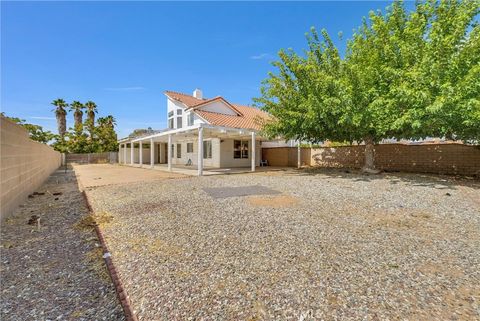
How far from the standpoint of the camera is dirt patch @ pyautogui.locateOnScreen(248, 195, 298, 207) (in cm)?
636

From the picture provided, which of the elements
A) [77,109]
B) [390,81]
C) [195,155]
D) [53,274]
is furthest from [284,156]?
[77,109]

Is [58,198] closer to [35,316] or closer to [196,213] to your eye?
[196,213]

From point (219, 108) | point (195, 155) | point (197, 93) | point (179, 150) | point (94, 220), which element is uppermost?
point (197, 93)

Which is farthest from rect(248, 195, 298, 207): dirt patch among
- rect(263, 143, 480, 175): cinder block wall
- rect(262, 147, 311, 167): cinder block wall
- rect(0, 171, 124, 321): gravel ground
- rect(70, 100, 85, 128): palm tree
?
rect(70, 100, 85, 128): palm tree

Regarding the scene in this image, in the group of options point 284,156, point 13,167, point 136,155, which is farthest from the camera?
point 136,155

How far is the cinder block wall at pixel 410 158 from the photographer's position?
11.8 metres

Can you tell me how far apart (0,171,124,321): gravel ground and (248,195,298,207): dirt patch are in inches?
152

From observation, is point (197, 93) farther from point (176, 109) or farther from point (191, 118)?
point (191, 118)

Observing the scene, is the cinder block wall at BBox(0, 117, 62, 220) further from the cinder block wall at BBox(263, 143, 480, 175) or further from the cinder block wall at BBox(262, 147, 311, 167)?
the cinder block wall at BBox(263, 143, 480, 175)

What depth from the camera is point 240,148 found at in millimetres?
19969

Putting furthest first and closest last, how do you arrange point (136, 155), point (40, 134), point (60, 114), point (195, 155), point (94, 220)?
1. point (60, 114)
2. point (40, 134)
3. point (136, 155)
4. point (195, 155)
5. point (94, 220)

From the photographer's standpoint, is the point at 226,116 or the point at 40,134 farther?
the point at 40,134

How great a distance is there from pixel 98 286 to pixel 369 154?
13.6 meters

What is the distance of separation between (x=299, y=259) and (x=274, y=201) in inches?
138
